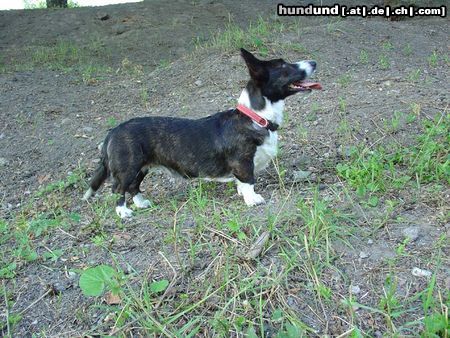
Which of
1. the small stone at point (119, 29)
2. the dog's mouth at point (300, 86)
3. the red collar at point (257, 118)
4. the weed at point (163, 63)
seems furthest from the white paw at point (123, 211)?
the small stone at point (119, 29)

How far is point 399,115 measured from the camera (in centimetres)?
484

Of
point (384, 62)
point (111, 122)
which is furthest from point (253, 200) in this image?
point (384, 62)

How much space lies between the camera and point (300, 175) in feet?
13.6

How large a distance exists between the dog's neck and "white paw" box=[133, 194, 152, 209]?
108cm

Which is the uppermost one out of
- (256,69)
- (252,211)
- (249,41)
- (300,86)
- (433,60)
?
(256,69)

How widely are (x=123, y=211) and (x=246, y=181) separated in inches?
36.5

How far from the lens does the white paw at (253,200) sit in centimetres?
375

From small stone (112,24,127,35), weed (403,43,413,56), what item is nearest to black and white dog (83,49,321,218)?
weed (403,43,413,56)

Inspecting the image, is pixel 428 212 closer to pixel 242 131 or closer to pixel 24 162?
pixel 242 131

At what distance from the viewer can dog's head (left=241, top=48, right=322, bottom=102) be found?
3912 mm

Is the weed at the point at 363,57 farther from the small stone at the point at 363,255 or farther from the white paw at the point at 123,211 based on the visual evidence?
the small stone at the point at 363,255

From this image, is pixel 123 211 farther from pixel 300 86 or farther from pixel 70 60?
pixel 70 60

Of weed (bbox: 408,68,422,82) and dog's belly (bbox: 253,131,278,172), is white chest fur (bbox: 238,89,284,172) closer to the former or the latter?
dog's belly (bbox: 253,131,278,172)

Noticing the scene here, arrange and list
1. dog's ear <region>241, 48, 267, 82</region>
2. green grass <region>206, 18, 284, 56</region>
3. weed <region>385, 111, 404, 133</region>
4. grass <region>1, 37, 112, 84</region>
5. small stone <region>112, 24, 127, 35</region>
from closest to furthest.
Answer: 1. dog's ear <region>241, 48, 267, 82</region>
2. weed <region>385, 111, 404, 133</region>
3. green grass <region>206, 18, 284, 56</region>
4. grass <region>1, 37, 112, 84</region>
5. small stone <region>112, 24, 127, 35</region>
